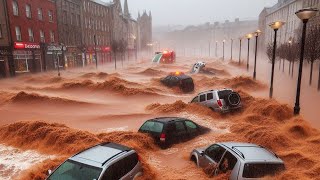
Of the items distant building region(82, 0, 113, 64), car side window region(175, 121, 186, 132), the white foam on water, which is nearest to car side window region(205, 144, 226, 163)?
car side window region(175, 121, 186, 132)

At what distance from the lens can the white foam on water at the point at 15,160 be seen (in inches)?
360

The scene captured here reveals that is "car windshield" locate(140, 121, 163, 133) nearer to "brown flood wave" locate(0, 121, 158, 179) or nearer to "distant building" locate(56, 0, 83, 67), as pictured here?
"brown flood wave" locate(0, 121, 158, 179)

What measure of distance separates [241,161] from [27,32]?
37076 mm

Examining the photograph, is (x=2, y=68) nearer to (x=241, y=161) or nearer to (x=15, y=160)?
(x=15, y=160)

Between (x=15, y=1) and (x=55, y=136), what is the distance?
3014 cm

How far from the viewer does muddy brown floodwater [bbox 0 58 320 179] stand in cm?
944

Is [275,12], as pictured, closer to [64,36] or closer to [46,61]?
[64,36]

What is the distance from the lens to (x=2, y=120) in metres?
16.3

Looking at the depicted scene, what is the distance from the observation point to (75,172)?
21.8ft

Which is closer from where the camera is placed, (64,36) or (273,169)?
(273,169)

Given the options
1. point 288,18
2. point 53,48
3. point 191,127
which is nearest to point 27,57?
Answer: point 53,48

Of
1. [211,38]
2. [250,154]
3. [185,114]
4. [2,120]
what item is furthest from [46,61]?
[211,38]

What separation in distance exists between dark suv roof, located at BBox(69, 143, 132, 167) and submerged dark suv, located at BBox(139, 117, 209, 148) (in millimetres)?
3239

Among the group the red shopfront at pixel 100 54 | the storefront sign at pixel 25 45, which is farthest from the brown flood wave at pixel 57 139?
the red shopfront at pixel 100 54
